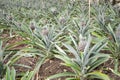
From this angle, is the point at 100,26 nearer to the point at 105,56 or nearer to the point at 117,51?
the point at 117,51

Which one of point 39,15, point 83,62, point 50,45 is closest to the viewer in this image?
point 83,62

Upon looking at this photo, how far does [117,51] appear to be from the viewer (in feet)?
9.06

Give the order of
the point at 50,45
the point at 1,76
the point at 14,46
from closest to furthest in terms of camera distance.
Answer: the point at 1,76
the point at 50,45
the point at 14,46

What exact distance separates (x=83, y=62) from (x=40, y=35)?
111cm

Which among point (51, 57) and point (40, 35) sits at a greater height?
point (40, 35)

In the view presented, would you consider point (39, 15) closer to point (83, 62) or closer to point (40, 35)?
point (40, 35)

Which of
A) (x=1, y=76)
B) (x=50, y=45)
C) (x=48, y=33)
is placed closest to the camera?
(x=1, y=76)

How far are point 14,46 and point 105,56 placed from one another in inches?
68.5

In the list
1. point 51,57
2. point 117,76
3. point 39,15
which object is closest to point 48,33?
point 51,57

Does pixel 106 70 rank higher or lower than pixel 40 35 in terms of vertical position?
lower

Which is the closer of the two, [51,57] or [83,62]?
[83,62]

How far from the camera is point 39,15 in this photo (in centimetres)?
660

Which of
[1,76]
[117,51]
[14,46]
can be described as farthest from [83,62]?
[14,46]

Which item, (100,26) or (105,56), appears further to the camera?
(100,26)
